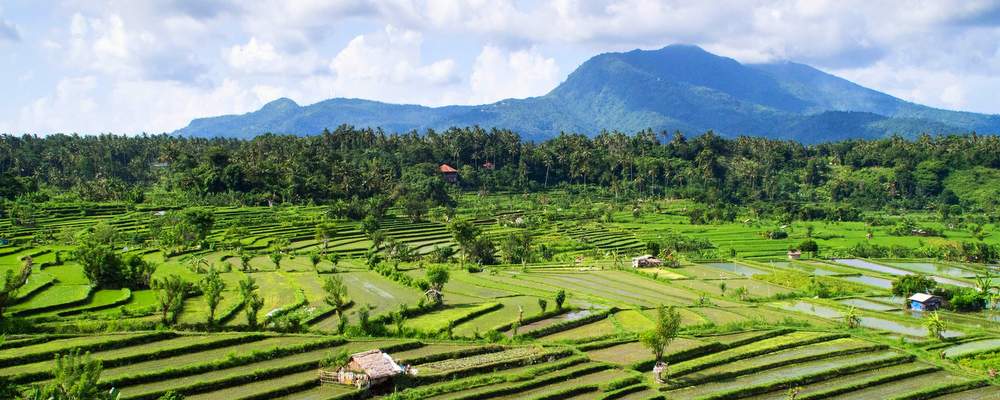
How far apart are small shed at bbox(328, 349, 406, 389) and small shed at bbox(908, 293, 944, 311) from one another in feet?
141

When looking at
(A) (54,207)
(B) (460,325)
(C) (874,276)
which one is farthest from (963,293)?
(A) (54,207)

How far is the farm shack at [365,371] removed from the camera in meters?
28.9

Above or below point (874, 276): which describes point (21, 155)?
above

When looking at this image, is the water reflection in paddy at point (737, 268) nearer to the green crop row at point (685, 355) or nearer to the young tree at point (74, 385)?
the green crop row at point (685, 355)

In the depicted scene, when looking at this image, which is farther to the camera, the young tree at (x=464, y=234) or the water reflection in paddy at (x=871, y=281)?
the young tree at (x=464, y=234)

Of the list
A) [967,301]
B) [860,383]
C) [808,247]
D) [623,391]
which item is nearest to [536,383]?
[623,391]

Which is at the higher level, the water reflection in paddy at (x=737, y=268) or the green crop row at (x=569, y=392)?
the green crop row at (x=569, y=392)

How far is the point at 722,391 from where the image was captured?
31.4m

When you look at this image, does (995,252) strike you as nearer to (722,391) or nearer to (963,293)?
(963,293)

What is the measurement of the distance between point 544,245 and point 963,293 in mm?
40817

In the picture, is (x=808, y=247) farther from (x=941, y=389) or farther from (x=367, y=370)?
(x=367, y=370)

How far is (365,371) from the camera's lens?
29.2 m

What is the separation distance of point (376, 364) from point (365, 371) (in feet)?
2.56

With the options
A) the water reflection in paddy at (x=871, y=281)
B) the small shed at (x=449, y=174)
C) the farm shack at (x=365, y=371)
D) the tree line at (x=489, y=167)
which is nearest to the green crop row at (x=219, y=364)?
the farm shack at (x=365, y=371)
